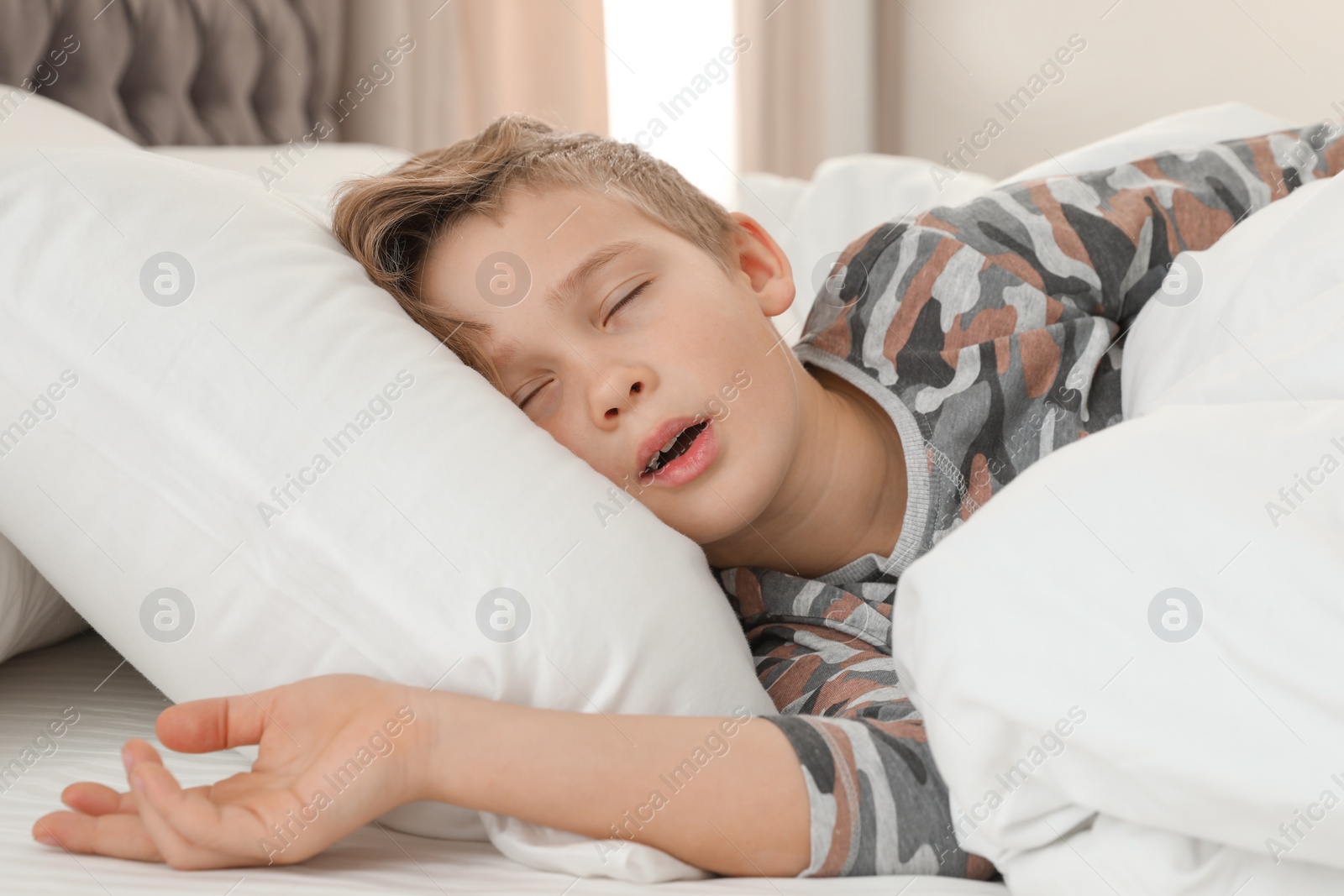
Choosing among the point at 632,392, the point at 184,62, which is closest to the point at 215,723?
the point at 632,392

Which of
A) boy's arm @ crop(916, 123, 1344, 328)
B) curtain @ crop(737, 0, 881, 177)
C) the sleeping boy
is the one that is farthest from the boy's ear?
curtain @ crop(737, 0, 881, 177)

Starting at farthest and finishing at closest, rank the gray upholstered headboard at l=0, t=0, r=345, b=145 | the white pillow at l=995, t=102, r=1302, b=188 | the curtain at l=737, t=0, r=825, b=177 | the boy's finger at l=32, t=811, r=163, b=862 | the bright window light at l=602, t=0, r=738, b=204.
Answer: the curtain at l=737, t=0, r=825, b=177 → the bright window light at l=602, t=0, r=738, b=204 → the gray upholstered headboard at l=0, t=0, r=345, b=145 → the white pillow at l=995, t=102, r=1302, b=188 → the boy's finger at l=32, t=811, r=163, b=862

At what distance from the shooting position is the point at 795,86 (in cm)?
288

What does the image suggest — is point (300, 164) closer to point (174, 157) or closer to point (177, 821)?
point (174, 157)

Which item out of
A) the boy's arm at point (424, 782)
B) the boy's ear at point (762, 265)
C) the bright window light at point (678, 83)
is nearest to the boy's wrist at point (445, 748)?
the boy's arm at point (424, 782)

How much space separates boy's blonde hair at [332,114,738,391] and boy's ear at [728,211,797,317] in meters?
0.04

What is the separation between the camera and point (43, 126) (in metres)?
0.95

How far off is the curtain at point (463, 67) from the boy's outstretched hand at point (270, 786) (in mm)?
1712

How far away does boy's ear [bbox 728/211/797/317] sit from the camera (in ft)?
3.43

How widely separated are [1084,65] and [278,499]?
7.97ft

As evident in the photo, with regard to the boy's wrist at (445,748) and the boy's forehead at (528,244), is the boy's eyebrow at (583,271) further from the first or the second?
the boy's wrist at (445,748)

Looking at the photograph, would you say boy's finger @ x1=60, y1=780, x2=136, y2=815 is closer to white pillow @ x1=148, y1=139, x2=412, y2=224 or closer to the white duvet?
the white duvet

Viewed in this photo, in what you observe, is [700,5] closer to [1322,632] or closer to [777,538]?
[777,538]

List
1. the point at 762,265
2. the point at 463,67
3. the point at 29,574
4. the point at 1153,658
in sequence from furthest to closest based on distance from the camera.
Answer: the point at 463,67 → the point at 762,265 → the point at 29,574 → the point at 1153,658
